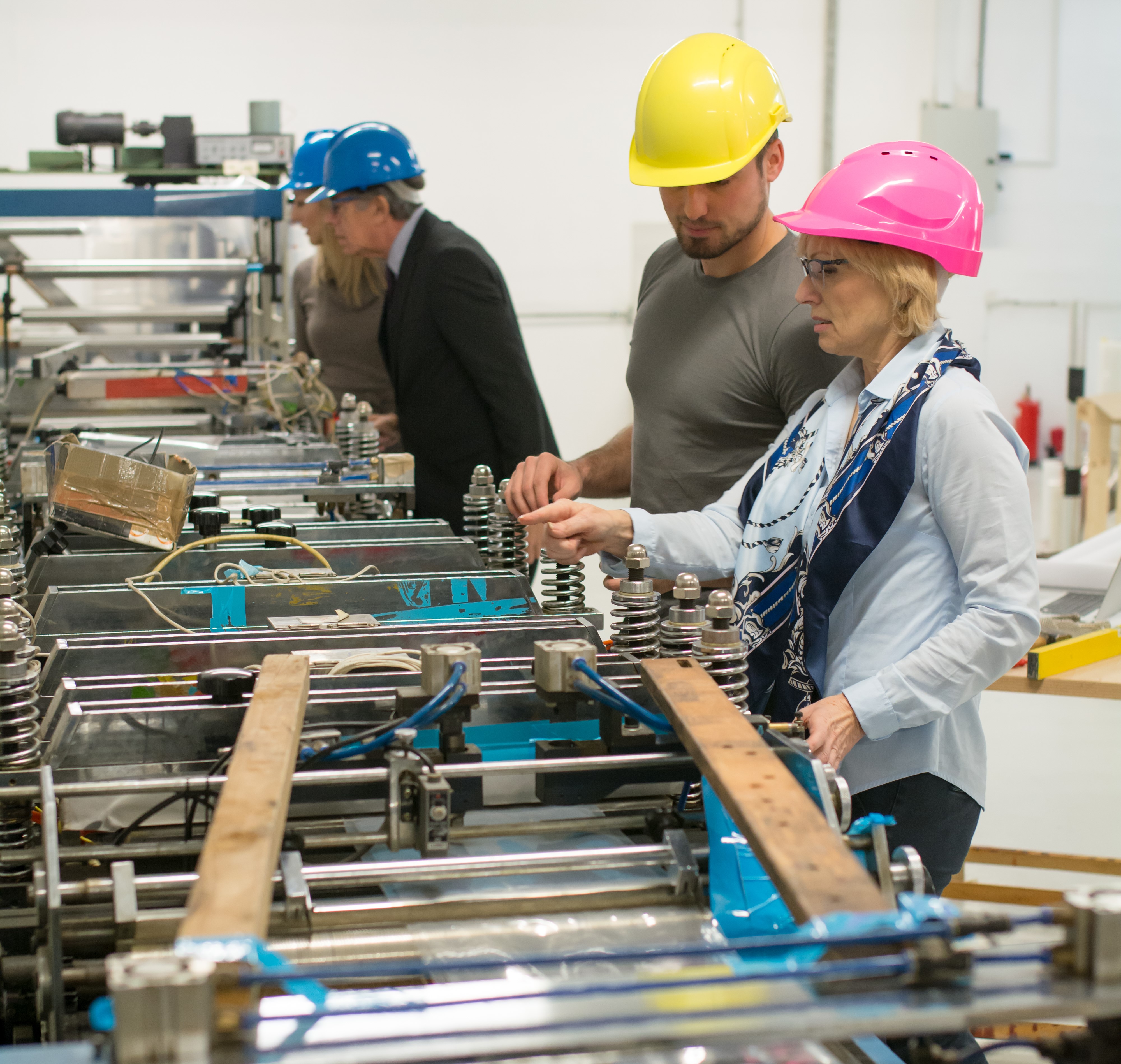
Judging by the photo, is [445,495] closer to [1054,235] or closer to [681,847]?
[681,847]

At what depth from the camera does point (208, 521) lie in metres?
1.86

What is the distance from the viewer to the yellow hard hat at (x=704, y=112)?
1.85 m

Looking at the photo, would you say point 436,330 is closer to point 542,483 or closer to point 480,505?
point 480,505

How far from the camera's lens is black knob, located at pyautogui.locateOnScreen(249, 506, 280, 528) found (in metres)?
1.95

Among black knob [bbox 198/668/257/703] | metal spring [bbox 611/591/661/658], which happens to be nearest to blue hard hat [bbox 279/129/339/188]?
metal spring [bbox 611/591/661/658]

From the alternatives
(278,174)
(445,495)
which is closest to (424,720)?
(445,495)

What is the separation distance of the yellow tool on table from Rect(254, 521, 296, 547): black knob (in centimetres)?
116

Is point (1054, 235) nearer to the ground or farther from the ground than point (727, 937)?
farther from the ground

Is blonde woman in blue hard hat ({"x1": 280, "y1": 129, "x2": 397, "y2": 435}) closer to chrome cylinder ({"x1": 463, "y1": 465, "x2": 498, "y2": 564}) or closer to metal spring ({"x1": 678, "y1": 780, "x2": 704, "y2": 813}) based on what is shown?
chrome cylinder ({"x1": 463, "y1": 465, "x2": 498, "y2": 564})

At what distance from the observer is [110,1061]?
63 cm

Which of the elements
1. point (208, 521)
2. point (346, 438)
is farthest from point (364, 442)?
point (208, 521)

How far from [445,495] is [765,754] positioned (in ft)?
7.46

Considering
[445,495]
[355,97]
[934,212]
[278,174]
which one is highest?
[355,97]

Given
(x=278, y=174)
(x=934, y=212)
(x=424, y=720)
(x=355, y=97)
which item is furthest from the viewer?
(x=355, y=97)
